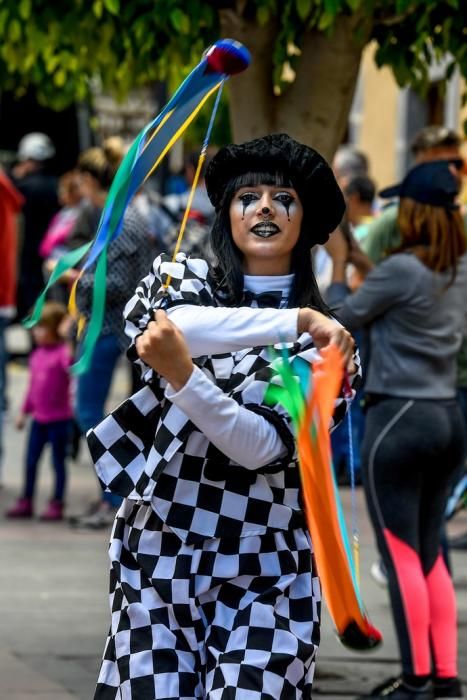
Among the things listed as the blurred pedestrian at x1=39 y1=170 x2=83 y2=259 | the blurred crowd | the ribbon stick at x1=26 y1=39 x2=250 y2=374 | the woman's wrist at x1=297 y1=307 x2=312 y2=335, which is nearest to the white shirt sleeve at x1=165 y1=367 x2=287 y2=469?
the woman's wrist at x1=297 y1=307 x2=312 y2=335

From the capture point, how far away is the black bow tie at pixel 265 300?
376 cm

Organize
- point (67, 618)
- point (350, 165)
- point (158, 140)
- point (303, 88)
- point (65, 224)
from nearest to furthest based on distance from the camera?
point (158, 140) → point (303, 88) → point (67, 618) → point (350, 165) → point (65, 224)

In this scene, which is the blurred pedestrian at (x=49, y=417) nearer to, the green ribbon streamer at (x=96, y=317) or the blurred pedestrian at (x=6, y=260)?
the blurred pedestrian at (x=6, y=260)

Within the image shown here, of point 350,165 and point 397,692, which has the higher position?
point 350,165

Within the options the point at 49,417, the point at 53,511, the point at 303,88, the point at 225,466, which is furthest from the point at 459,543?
the point at 225,466

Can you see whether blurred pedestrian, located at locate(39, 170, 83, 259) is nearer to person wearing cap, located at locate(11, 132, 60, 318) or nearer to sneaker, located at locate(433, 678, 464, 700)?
person wearing cap, located at locate(11, 132, 60, 318)

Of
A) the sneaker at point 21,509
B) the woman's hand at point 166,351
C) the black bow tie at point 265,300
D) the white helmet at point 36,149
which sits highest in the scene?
the black bow tie at point 265,300

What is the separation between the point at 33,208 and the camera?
15.1m

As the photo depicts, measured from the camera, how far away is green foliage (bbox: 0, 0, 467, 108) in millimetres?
5387

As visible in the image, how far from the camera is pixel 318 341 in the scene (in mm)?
3398

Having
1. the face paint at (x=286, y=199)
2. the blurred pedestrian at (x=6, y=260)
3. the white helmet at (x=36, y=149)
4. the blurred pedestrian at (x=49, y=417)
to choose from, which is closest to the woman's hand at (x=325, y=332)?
the face paint at (x=286, y=199)

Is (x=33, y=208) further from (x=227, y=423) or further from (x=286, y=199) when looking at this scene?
(x=227, y=423)

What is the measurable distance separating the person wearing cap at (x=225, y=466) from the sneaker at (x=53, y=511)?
203 inches

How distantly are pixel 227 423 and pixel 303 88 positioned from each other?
101 inches
